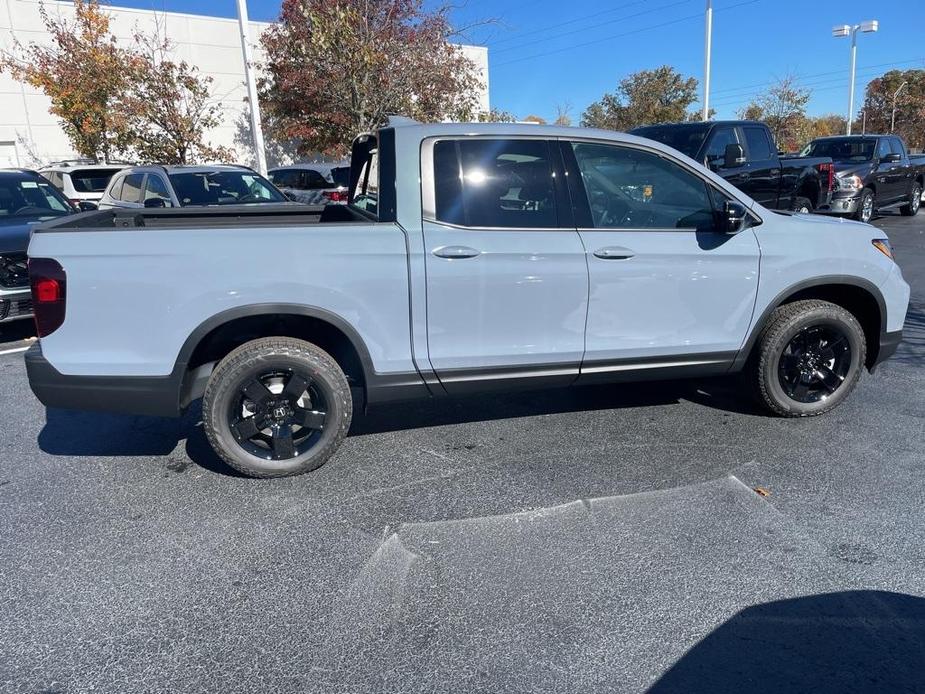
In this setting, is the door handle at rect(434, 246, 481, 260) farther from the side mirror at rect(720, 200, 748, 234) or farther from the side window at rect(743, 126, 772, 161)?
the side window at rect(743, 126, 772, 161)

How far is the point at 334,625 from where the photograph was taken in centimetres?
270

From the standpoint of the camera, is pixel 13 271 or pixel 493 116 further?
pixel 493 116

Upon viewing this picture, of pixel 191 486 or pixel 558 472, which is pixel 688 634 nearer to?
pixel 558 472

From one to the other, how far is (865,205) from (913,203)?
3.33 m

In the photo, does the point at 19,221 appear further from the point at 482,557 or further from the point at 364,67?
the point at 364,67

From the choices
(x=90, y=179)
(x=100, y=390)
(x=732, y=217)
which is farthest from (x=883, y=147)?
(x=90, y=179)

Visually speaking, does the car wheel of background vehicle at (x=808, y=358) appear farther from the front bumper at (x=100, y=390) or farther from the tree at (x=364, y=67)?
the tree at (x=364, y=67)

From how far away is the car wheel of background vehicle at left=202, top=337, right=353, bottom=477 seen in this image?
3.74 meters

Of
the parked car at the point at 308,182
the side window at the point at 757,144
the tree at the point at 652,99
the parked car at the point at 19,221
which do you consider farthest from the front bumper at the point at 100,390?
the tree at the point at 652,99

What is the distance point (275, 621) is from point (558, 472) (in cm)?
182

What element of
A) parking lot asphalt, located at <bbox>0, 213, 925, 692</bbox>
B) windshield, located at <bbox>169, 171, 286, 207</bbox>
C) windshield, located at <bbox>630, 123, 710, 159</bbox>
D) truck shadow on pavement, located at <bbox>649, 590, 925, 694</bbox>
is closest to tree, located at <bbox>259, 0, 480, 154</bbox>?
windshield, located at <bbox>169, 171, 286, 207</bbox>

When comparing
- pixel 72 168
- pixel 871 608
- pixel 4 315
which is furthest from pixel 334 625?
pixel 72 168

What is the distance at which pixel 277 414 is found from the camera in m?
3.88

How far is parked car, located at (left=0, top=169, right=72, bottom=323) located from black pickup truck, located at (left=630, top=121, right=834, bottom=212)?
27.2ft
